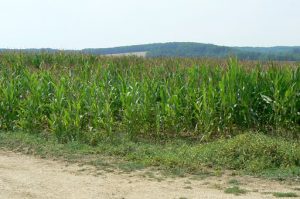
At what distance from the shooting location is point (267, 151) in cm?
793

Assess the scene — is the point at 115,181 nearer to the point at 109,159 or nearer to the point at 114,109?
the point at 109,159

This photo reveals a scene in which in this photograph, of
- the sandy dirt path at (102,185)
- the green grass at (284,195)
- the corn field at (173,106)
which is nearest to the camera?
the green grass at (284,195)

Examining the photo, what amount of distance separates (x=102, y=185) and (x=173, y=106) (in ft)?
12.1

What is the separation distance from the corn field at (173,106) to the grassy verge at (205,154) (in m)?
0.69

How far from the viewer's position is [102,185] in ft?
22.5

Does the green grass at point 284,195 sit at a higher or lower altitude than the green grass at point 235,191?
higher

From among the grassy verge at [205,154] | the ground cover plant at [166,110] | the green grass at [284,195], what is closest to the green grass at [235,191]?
the green grass at [284,195]

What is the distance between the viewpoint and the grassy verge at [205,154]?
7672mm

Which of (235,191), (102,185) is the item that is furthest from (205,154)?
(102,185)

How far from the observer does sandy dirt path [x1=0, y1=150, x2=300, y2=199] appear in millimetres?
6348

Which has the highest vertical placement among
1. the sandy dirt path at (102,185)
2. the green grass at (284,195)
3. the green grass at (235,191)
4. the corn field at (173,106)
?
the corn field at (173,106)

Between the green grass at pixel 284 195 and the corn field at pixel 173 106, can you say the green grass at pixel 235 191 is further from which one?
the corn field at pixel 173 106

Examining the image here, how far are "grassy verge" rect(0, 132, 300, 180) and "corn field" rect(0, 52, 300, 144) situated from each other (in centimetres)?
69

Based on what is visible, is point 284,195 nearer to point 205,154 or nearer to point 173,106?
point 205,154
